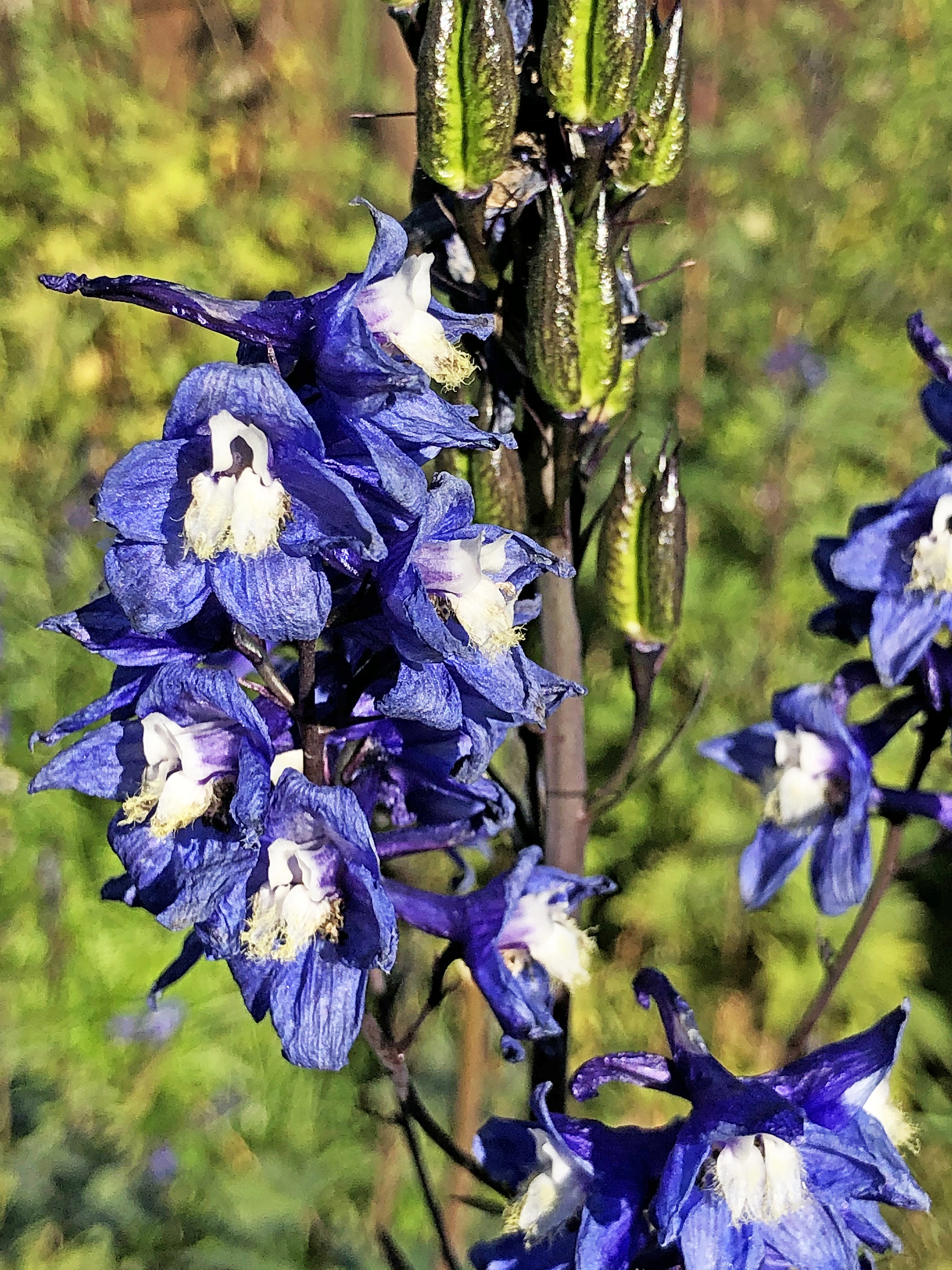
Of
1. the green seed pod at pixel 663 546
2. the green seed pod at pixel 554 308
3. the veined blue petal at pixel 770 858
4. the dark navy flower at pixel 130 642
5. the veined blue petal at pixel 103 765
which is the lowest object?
the veined blue petal at pixel 770 858

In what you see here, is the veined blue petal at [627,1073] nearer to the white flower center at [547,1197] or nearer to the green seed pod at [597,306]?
the white flower center at [547,1197]

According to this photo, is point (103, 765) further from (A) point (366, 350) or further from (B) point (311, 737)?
(A) point (366, 350)

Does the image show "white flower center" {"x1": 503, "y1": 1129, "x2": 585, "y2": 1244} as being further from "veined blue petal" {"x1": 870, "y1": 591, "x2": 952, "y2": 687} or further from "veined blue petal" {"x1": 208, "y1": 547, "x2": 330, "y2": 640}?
"veined blue petal" {"x1": 870, "y1": 591, "x2": 952, "y2": 687}

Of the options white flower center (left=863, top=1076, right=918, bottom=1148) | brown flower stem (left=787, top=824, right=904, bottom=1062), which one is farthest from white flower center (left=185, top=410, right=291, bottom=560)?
brown flower stem (left=787, top=824, right=904, bottom=1062)

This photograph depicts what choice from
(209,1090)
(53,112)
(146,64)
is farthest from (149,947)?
(146,64)

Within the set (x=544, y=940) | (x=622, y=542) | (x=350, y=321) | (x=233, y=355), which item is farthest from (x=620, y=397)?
(x=233, y=355)

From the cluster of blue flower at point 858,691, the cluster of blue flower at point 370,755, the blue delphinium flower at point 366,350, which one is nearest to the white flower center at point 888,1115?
the cluster of blue flower at point 370,755
